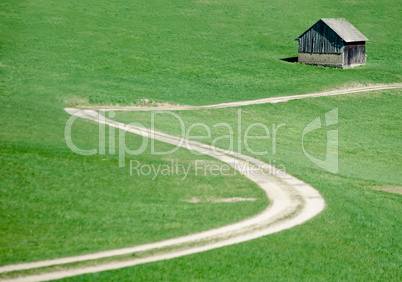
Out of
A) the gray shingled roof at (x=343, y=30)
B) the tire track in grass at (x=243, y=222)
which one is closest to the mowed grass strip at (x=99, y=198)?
the tire track in grass at (x=243, y=222)

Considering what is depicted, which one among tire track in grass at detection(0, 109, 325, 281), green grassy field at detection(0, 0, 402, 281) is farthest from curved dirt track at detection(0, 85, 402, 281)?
green grassy field at detection(0, 0, 402, 281)

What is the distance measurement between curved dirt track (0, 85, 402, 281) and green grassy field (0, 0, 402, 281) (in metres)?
0.61

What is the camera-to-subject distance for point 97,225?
76.5 ft

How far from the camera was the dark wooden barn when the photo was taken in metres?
76.4

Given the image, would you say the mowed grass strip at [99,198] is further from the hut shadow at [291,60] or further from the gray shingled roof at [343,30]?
the gray shingled roof at [343,30]

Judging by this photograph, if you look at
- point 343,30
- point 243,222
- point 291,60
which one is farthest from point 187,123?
point 343,30

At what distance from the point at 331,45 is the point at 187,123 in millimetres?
39460

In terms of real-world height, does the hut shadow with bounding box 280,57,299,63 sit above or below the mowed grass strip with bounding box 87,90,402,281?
above

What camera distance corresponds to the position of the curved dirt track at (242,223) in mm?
19391

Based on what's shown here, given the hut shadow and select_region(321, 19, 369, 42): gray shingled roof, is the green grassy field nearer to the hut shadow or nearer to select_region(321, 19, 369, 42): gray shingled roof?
the hut shadow

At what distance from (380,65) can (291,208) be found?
198ft

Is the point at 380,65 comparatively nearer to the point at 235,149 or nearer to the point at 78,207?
the point at 235,149

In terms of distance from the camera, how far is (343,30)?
7838 centimetres

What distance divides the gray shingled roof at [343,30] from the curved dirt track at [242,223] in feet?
153
